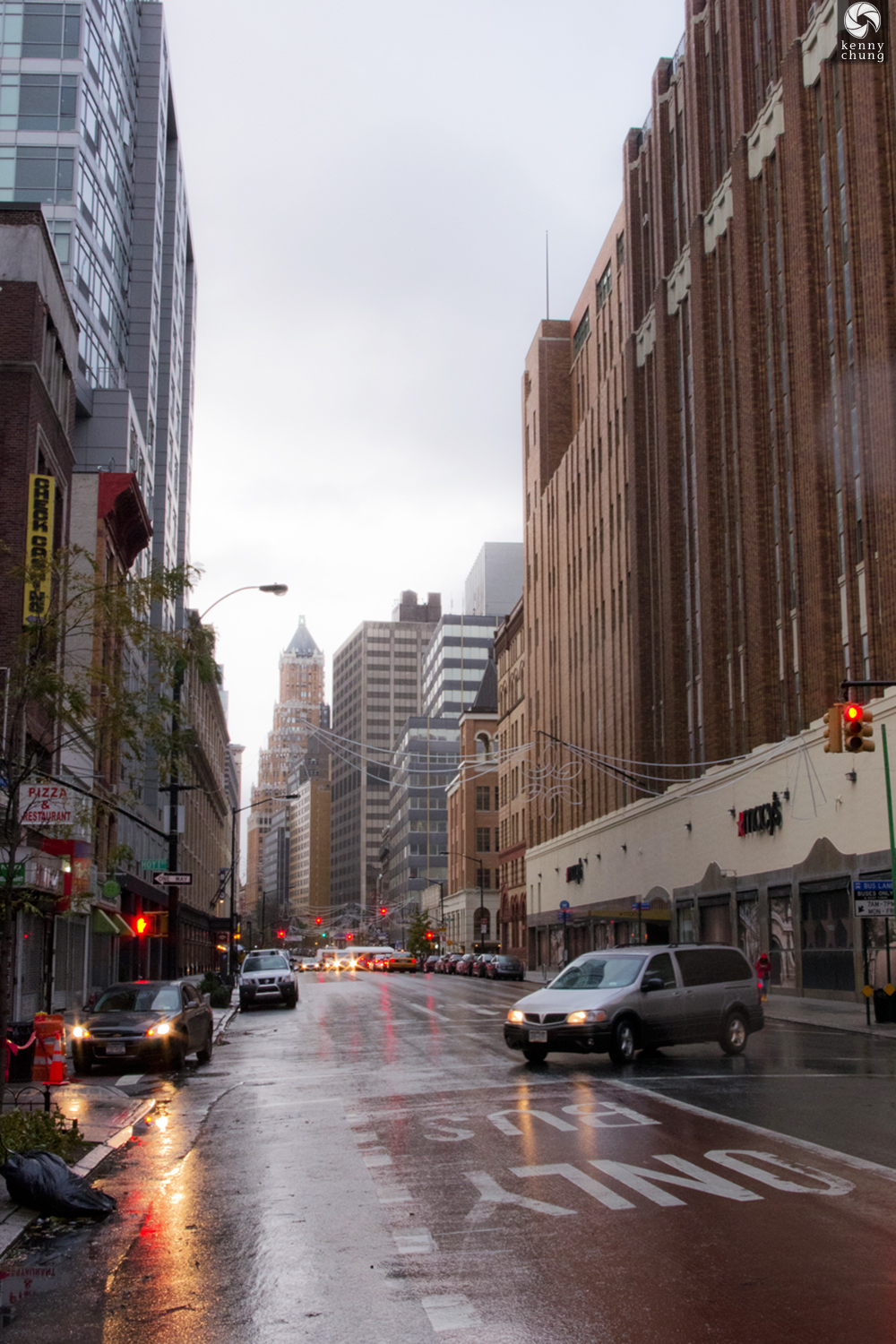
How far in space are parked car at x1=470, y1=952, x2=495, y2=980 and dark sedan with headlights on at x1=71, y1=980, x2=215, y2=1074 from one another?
154 feet

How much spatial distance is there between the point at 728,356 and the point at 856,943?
2237 cm

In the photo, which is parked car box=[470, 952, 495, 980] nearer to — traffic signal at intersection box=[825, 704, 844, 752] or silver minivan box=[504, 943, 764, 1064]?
traffic signal at intersection box=[825, 704, 844, 752]

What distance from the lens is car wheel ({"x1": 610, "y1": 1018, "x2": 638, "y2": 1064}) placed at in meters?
18.2

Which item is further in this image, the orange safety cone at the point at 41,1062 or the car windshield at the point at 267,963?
the car windshield at the point at 267,963

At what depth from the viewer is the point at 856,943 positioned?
3306cm

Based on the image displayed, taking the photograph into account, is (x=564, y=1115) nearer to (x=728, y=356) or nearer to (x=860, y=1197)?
(x=860, y=1197)

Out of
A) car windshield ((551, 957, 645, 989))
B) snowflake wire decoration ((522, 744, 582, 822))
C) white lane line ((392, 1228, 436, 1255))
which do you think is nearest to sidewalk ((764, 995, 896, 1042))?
car windshield ((551, 957, 645, 989))

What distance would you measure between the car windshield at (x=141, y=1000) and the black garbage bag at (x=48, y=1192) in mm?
11758

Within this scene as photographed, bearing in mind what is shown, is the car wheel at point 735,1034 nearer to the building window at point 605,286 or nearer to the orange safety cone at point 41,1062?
the orange safety cone at point 41,1062

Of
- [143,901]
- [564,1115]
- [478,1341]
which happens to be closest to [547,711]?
[143,901]

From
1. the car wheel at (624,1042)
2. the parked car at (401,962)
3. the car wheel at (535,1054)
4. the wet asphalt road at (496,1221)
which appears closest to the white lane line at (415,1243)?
the wet asphalt road at (496,1221)

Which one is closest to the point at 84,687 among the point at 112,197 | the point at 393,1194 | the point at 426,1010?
the point at 393,1194

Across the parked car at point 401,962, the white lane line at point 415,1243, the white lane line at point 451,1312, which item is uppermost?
the white lane line at point 451,1312

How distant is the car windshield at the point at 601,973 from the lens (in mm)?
19094
